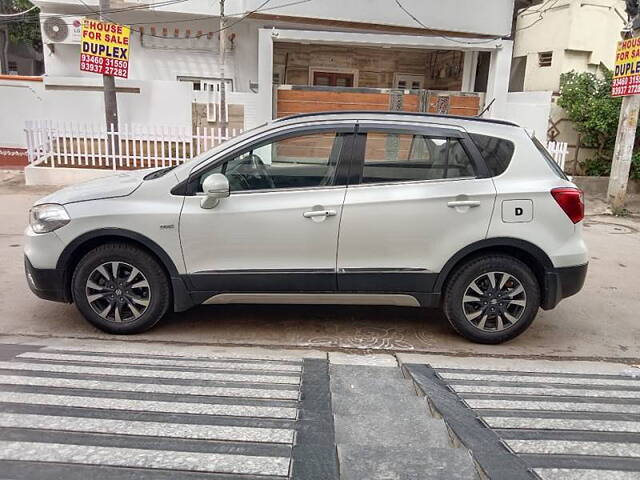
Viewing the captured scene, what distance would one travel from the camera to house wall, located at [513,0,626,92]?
1478 centimetres

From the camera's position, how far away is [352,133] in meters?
4.29

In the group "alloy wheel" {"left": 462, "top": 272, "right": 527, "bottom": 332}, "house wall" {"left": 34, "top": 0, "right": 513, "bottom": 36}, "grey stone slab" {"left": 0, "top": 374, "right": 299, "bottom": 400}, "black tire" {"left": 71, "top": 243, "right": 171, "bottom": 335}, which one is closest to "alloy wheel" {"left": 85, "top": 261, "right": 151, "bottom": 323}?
"black tire" {"left": 71, "top": 243, "right": 171, "bottom": 335}

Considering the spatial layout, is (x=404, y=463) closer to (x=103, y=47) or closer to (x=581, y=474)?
(x=581, y=474)

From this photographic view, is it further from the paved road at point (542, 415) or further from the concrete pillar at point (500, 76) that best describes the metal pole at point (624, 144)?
the paved road at point (542, 415)

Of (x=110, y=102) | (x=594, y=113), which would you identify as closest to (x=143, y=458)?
(x=110, y=102)

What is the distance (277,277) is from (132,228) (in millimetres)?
1196

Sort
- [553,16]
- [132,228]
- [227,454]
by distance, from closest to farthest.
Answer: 1. [227,454]
2. [132,228]
3. [553,16]

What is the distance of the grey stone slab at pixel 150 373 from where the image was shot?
3244 mm

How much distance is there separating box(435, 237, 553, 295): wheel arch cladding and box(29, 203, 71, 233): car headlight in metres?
3.04

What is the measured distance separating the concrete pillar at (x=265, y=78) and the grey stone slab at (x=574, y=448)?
38.4 ft

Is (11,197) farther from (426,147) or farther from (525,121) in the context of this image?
(525,121)

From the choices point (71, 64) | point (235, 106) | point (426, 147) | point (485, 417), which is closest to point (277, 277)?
point (426, 147)

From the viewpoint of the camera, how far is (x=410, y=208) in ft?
13.6

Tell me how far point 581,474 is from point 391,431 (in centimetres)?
85
